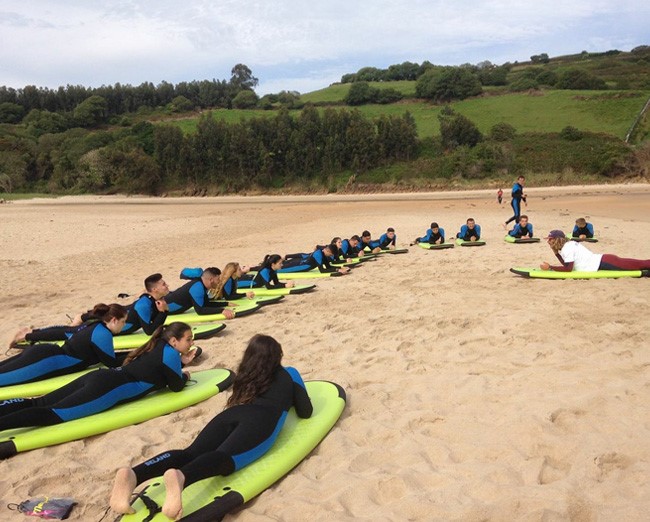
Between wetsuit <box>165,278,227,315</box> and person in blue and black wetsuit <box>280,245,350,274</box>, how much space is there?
3916 millimetres

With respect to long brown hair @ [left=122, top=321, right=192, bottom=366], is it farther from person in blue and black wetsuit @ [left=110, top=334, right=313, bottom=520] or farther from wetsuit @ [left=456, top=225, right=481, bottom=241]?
wetsuit @ [left=456, top=225, right=481, bottom=241]

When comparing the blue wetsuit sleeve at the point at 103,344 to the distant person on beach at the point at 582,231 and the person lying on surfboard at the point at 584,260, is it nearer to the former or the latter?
the person lying on surfboard at the point at 584,260

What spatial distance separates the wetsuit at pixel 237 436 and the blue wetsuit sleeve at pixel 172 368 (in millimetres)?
1265

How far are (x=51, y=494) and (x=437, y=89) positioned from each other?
212 ft

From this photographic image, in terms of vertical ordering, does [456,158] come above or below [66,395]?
above

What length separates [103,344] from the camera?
559cm

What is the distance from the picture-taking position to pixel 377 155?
1975 inches

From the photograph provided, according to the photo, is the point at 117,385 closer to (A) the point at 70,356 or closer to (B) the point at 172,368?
(B) the point at 172,368

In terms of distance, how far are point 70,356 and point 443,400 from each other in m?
4.08

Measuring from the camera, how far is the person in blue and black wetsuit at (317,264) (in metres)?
12.0

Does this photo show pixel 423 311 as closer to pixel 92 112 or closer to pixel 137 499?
pixel 137 499

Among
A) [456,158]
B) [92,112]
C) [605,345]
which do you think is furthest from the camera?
[92,112]

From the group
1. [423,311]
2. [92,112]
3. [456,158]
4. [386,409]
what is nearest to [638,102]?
[456,158]

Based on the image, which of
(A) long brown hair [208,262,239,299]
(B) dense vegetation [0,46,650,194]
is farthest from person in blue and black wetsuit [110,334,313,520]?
(B) dense vegetation [0,46,650,194]
